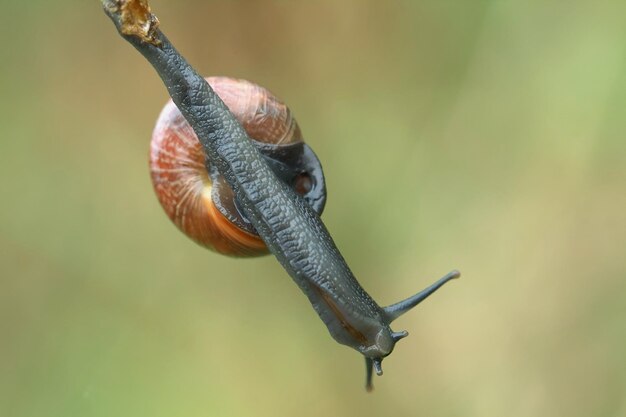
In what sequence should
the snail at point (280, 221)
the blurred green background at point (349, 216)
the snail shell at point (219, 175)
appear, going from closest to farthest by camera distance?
the snail at point (280, 221) < the snail shell at point (219, 175) < the blurred green background at point (349, 216)

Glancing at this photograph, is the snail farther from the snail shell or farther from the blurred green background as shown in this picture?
the blurred green background

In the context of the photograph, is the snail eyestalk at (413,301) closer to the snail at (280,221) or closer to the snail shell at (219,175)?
the snail at (280,221)

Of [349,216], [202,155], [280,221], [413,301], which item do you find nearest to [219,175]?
[202,155]

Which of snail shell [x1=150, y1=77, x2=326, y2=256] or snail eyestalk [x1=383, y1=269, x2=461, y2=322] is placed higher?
snail shell [x1=150, y1=77, x2=326, y2=256]

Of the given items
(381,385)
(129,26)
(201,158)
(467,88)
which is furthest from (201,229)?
(467,88)

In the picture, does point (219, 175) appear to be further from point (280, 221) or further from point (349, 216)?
point (349, 216)

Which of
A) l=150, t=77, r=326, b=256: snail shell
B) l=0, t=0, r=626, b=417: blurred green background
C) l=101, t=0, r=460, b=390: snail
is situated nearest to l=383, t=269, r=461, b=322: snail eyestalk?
l=101, t=0, r=460, b=390: snail

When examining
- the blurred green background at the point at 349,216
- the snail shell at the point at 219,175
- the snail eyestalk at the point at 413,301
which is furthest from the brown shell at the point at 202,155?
the blurred green background at the point at 349,216
